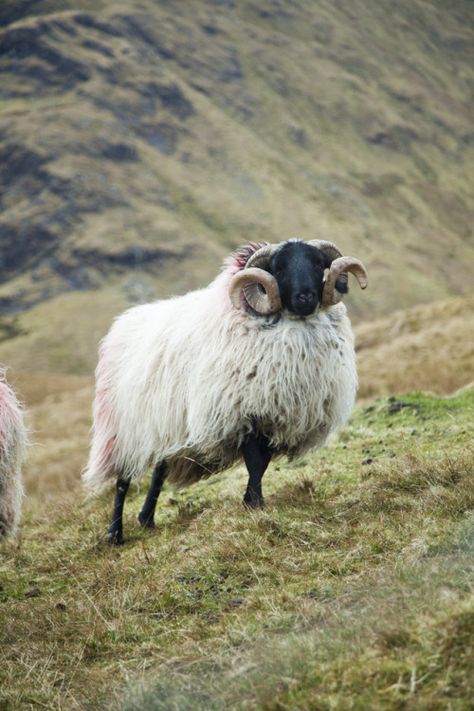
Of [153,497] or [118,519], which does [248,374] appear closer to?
[153,497]

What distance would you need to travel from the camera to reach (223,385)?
347 inches

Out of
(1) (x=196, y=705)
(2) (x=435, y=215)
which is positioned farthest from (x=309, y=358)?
(2) (x=435, y=215)

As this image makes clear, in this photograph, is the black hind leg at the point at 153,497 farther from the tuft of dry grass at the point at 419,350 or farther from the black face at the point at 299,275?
the tuft of dry grass at the point at 419,350

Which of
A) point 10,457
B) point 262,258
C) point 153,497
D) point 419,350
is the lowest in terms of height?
point 419,350

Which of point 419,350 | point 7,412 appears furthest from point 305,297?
point 419,350

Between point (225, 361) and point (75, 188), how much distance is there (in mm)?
148820

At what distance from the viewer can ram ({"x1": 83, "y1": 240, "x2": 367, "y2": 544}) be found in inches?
344

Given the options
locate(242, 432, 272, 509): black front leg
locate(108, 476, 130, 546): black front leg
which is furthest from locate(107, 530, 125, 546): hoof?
locate(242, 432, 272, 509): black front leg

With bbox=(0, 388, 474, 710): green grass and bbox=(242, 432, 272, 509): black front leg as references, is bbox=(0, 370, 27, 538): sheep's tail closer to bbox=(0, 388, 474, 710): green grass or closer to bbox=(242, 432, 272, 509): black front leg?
bbox=(0, 388, 474, 710): green grass

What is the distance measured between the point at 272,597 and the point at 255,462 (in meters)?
2.81

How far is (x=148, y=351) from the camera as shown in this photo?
32.9 feet

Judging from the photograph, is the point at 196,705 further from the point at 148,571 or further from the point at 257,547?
the point at 148,571

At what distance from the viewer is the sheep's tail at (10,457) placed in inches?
348

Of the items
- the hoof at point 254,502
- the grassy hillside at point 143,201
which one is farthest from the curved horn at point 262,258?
the grassy hillside at point 143,201
